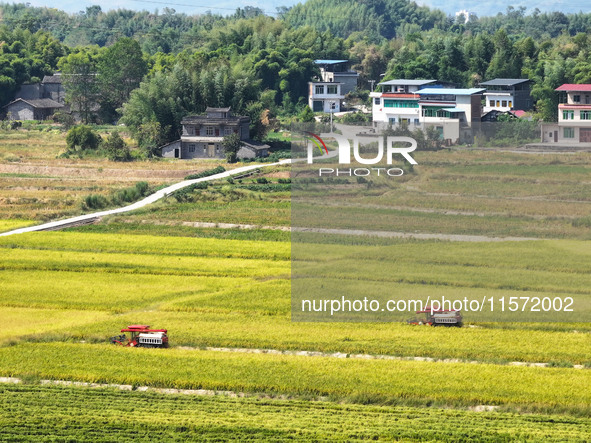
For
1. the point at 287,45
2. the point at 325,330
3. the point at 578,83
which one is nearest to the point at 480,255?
the point at 325,330

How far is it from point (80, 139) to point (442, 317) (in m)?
35.3

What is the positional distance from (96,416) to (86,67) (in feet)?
177

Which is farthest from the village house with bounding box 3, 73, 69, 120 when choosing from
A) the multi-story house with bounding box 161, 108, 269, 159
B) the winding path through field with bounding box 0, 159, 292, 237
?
the winding path through field with bounding box 0, 159, 292, 237

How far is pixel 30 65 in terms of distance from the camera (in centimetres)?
7700

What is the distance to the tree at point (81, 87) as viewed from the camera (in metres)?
68.1

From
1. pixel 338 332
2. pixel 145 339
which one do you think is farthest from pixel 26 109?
pixel 338 332

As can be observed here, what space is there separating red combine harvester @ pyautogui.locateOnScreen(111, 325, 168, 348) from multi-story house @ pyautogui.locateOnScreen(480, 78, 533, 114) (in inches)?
1684

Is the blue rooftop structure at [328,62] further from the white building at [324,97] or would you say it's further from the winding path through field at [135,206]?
the winding path through field at [135,206]

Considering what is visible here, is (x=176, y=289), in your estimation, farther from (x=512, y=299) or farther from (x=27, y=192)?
(x=27, y=192)

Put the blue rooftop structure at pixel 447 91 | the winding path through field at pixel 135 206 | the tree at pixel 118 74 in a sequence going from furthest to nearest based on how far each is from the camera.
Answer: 1. the tree at pixel 118 74
2. the blue rooftop structure at pixel 447 91
3. the winding path through field at pixel 135 206

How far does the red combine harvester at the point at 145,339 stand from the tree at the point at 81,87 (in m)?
48.0

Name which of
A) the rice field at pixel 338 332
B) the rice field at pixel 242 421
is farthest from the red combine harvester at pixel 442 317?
the rice field at pixel 242 421

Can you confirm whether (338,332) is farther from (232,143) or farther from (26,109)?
(26,109)

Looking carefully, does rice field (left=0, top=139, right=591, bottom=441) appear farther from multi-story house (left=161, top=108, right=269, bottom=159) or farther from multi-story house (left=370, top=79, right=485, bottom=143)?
multi-story house (left=370, top=79, right=485, bottom=143)
